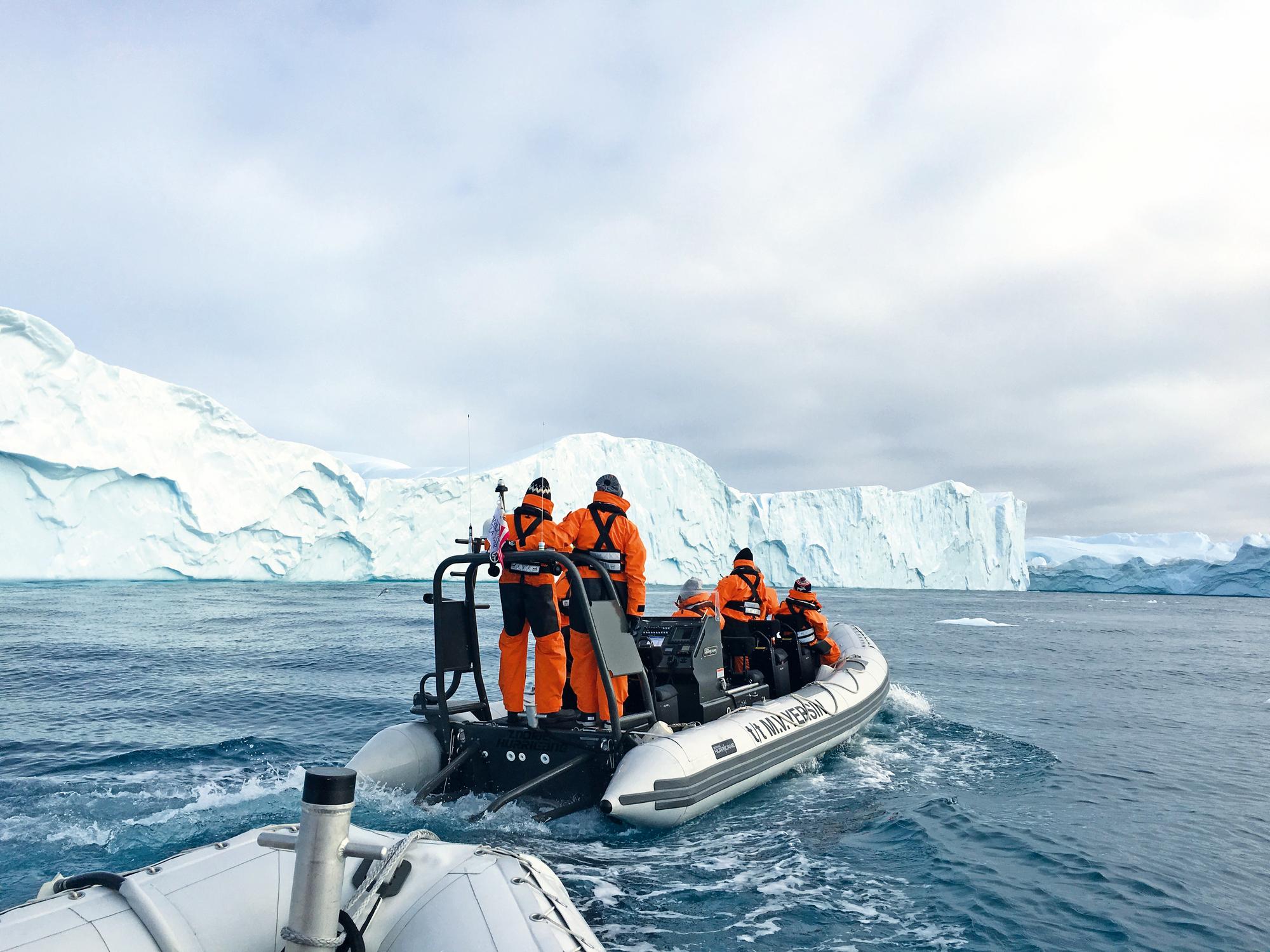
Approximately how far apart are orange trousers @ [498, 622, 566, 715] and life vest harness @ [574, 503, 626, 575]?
523mm

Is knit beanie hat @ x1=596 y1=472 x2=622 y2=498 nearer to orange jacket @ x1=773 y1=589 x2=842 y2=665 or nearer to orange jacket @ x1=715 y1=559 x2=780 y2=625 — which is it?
orange jacket @ x1=715 y1=559 x2=780 y2=625

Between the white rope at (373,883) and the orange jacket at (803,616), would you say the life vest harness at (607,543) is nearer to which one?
the white rope at (373,883)

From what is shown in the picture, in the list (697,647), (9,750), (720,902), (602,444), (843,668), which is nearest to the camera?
(720,902)

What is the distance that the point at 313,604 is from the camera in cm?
2292

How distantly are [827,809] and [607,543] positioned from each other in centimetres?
241

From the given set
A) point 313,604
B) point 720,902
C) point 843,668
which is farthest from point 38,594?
point 720,902

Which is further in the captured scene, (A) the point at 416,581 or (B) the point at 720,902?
(A) the point at 416,581

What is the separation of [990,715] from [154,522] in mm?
27237

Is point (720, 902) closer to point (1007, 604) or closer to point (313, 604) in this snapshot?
point (313, 604)

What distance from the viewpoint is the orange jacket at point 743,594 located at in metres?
6.72

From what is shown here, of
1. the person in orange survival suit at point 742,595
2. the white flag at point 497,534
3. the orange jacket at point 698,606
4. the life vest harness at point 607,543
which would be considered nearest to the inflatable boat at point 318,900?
the white flag at point 497,534

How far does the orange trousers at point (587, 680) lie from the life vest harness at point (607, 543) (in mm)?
456

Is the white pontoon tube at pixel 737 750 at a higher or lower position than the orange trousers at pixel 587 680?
lower

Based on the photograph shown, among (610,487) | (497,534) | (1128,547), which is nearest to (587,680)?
(497,534)
